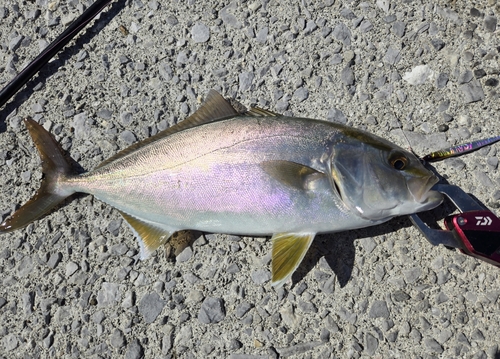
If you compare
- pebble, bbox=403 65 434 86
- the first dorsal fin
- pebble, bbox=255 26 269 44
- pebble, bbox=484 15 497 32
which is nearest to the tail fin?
the first dorsal fin

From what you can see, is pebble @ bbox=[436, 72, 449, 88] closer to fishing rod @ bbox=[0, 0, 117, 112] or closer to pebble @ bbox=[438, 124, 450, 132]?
pebble @ bbox=[438, 124, 450, 132]

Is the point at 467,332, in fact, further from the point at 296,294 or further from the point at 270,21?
the point at 270,21

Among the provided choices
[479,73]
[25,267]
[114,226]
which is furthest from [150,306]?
[479,73]

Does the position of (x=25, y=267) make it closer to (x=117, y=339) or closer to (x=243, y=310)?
(x=117, y=339)

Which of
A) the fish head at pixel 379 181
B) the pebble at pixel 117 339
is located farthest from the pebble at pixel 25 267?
the fish head at pixel 379 181

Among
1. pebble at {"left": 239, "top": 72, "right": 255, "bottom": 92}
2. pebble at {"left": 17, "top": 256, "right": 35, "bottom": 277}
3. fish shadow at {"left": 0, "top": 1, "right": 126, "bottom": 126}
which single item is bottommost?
pebble at {"left": 17, "top": 256, "right": 35, "bottom": 277}

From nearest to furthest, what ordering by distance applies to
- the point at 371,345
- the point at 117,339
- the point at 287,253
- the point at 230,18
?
the point at 287,253, the point at 371,345, the point at 117,339, the point at 230,18
